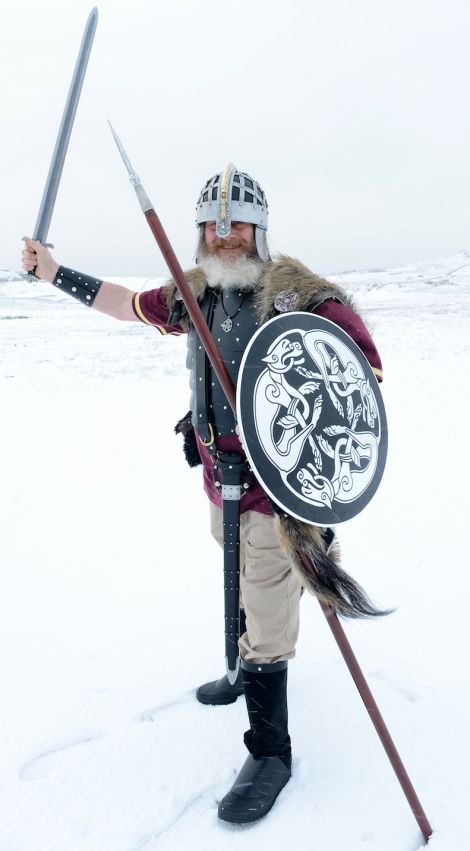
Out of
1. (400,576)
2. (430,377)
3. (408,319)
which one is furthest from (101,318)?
(400,576)

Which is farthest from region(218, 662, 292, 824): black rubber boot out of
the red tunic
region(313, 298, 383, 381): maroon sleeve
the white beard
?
the white beard

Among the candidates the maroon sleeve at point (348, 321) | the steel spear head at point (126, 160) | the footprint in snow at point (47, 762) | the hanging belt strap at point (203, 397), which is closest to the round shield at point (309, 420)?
the maroon sleeve at point (348, 321)

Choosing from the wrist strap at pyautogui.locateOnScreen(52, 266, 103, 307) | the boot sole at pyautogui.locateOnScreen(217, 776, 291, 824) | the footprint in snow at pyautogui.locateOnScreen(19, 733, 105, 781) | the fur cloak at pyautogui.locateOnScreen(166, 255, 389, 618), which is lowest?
the footprint in snow at pyautogui.locateOnScreen(19, 733, 105, 781)

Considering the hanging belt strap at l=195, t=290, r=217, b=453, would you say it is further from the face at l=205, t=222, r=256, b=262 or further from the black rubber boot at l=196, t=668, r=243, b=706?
the black rubber boot at l=196, t=668, r=243, b=706

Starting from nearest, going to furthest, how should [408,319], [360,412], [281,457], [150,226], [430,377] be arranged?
[150,226], [281,457], [360,412], [430,377], [408,319]

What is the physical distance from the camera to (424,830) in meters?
1.82

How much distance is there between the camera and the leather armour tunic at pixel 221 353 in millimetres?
2100

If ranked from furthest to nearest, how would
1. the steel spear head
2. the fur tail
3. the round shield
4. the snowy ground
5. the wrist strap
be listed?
the wrist strap
the snowy ground
the fur tail
the round shield
the steel spear head

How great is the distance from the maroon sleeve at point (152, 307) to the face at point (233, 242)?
44 cm

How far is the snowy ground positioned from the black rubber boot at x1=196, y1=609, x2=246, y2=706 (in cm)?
5

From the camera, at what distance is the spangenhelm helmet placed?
82.7 inches

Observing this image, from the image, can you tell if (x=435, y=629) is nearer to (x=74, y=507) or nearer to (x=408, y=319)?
(x=74, y=507)

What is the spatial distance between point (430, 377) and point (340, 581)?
8.29 meters

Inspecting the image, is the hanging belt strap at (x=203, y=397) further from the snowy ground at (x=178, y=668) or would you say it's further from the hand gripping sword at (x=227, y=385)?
the snowy ground at (x=178, y=668)
